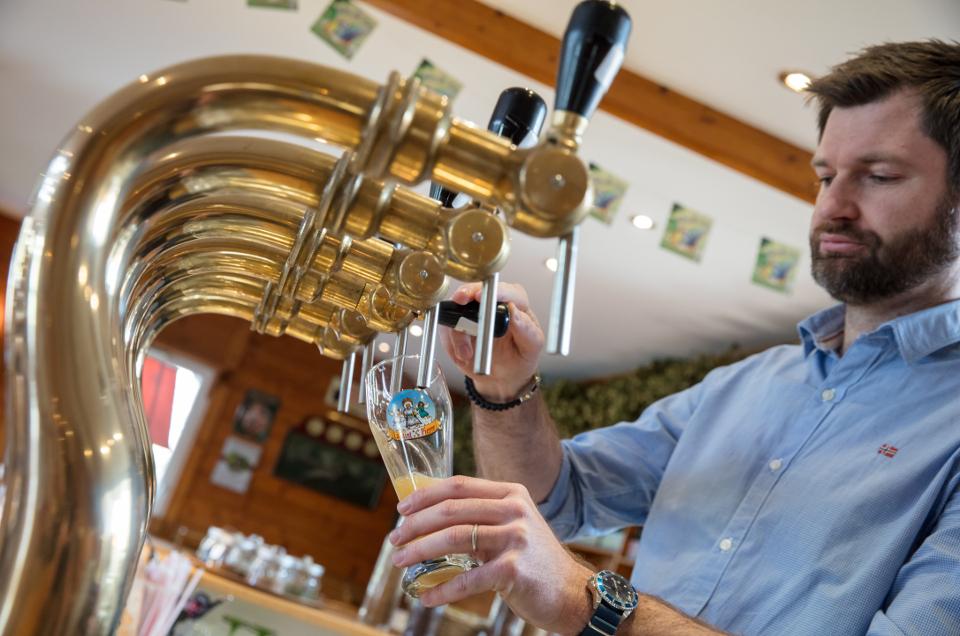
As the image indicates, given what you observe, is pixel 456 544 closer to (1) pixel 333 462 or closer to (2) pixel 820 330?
(2) pixel 820 330

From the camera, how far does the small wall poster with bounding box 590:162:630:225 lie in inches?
156

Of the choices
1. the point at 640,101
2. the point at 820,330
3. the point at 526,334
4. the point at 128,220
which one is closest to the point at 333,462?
the point at 640,101

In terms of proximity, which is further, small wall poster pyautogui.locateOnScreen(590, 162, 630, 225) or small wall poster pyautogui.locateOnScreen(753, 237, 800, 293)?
small wall poster pyautogui.locateOnScreen(753, 237, 800, 293)

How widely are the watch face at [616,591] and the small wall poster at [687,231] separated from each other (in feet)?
11.0

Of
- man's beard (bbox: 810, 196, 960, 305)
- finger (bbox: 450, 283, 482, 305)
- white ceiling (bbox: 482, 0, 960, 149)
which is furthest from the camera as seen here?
white ceiling (bbox: 482, 0, 960, 149)

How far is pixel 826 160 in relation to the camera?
1351 millimetres

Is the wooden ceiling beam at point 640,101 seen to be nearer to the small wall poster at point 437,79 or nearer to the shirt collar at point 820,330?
the small wall poster at point 437,79

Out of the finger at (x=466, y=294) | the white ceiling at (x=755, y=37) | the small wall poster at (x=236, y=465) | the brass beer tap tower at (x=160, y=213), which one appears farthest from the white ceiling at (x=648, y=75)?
the small wall poster at (x=236, y=465)

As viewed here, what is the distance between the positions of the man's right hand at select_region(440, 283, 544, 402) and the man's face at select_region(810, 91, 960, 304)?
484 millimetres

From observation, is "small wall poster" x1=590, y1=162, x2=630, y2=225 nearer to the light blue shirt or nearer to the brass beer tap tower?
the light blue shirt

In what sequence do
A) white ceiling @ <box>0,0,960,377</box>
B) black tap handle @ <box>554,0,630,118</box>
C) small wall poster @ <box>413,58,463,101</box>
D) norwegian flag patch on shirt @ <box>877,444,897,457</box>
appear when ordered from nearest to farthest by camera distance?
black tap handle @ <box>554,0,630,118</box> → norwegian flag patch on shirt @ <box>877,444,897,457</box> → white ceiling @ <box>0,0,960,377</box> → small wall poster @ <box>413,58,463,101</box>

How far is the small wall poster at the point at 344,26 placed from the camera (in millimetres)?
3355

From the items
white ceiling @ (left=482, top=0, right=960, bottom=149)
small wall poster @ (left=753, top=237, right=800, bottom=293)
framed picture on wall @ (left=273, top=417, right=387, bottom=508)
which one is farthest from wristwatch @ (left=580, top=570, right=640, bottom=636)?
framed picture on wall @ (left=273, top=417, right=387, bottom=508)

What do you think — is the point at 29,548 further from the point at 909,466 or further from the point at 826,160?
the point at 826,160
